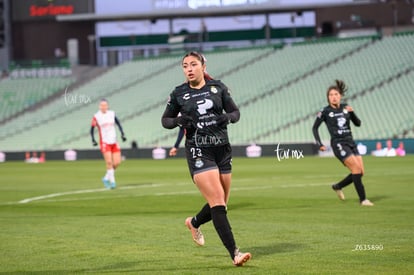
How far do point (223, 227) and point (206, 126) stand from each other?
3.99 ft

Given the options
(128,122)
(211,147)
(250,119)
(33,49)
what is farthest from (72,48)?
(211,147)

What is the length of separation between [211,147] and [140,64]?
61704 mm

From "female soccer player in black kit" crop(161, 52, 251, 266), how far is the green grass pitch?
2.87 feet

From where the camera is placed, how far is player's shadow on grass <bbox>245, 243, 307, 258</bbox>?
1262 cm

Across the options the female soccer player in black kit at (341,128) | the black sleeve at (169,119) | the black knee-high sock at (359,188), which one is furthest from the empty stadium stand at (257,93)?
the black sleeve at (169,119)

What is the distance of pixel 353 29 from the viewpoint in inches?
2635

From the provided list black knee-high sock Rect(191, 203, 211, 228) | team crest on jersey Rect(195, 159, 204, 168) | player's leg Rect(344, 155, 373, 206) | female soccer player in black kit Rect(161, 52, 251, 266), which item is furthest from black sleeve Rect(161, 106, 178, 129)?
player's leg Rect(344, 155, 373, 206)

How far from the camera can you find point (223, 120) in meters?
11.6

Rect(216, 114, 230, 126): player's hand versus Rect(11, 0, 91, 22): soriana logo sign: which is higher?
Rect(216, 114, 230, 126): player's hand

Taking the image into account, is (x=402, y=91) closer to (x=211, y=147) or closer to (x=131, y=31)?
(x=131, y=31)

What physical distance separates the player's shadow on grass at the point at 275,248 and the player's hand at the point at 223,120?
1776 mm

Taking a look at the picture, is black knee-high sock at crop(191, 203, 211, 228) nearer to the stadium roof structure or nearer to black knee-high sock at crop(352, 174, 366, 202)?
black knee-high sock at crop(352, 174, 366, 202)

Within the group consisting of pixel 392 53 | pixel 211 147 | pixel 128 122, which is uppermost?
pixel 211 147

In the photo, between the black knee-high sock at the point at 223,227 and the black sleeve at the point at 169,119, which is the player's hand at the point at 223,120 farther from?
the black knee-high sock at the point at 223,227
